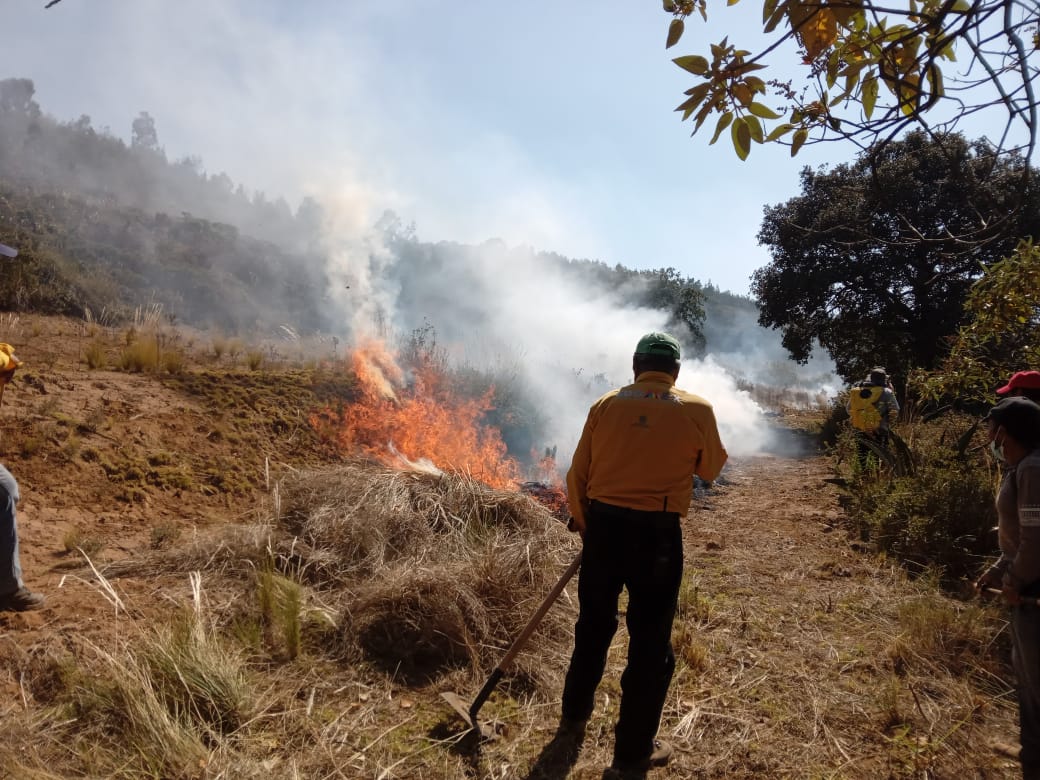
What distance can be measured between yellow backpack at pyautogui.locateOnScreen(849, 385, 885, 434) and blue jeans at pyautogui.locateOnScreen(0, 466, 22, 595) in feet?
28.9

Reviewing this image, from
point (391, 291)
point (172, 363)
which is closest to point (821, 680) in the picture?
point (172, 363)

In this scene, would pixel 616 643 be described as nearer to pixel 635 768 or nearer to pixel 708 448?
pixel 635 768

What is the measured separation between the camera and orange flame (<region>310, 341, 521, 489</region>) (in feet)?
26.9

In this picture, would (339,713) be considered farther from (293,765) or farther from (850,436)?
(850,436)

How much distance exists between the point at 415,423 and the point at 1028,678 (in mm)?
7289

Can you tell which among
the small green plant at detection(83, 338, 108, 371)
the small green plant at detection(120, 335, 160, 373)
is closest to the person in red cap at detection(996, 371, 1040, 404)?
the small green plant at detection(120, 335, 160, 373)

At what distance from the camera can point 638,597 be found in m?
2.78

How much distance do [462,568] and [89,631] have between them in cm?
224

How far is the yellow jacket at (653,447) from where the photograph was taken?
2.76 metres

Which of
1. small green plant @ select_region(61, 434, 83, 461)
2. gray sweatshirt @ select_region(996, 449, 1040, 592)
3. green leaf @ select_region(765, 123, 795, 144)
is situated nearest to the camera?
green leaf @ select_region(765, 123, 795, 144)

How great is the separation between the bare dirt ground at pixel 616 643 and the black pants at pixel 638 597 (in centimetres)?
31

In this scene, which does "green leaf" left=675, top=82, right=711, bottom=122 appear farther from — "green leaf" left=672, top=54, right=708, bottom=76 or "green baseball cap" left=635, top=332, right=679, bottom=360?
"green baseball cap" left=635, top=332, right=679, bottom=360

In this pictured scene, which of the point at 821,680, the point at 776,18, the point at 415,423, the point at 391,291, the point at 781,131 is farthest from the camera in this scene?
the point at 391,291

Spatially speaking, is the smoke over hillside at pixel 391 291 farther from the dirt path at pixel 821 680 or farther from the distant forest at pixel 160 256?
the dirt path at pixel 821 680
